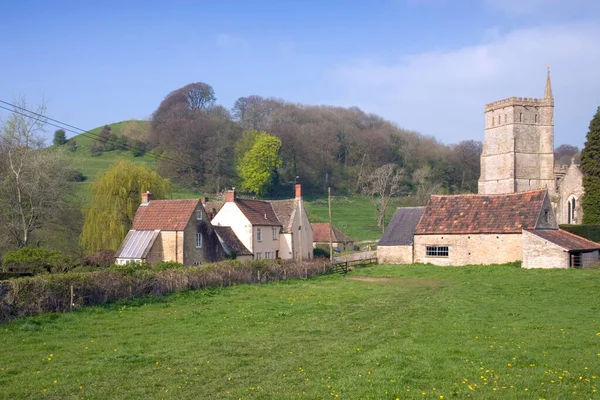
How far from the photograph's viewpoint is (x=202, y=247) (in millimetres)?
38344

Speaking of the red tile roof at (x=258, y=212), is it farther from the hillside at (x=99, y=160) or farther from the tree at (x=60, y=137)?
the tree at (x=60, y=137)

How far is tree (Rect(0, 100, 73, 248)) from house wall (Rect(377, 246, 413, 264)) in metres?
25.0

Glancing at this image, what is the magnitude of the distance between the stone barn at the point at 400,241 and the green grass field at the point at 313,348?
1907cm

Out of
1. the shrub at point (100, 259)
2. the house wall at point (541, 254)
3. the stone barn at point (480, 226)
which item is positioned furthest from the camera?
the stone barn at point (480, 226)

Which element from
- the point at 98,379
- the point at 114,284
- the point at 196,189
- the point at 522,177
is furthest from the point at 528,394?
the point at 196,189

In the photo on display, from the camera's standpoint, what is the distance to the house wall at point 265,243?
43375 mm

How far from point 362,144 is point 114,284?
84325 millimetres

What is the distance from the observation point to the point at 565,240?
36125 millimetres

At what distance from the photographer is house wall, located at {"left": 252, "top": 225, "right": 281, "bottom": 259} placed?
4338cm

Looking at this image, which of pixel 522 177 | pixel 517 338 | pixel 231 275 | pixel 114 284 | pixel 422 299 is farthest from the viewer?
pixel 522 177

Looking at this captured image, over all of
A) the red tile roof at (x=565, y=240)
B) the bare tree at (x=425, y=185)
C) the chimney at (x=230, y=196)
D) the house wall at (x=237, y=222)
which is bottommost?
the red tile roof at (x=565, y=240)

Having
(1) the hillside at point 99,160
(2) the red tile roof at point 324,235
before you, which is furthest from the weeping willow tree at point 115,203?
(1) the hillside at point 99,160

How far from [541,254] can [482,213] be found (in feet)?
20.9

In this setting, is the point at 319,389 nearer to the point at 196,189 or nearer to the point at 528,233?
the point at 528,233
